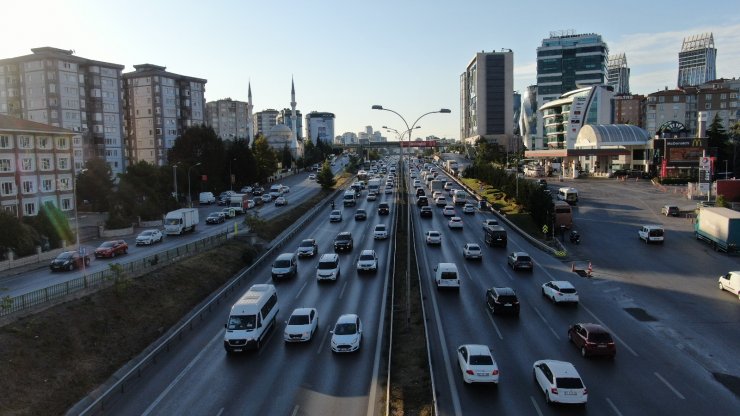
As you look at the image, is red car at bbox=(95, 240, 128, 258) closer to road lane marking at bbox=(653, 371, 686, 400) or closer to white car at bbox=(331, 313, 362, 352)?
white car at bbox=(331, 313, 362, 352)

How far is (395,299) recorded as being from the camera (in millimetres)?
33250

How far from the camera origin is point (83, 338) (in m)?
25.6

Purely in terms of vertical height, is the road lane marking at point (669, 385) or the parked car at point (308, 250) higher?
the parked car at point (308, 250)

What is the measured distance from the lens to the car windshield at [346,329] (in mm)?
25047

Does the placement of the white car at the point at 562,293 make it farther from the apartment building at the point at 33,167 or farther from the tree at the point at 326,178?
the tree at the point at 326,178

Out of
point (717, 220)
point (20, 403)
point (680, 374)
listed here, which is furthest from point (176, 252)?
point (717, 220)

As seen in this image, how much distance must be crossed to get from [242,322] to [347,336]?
4.63 m

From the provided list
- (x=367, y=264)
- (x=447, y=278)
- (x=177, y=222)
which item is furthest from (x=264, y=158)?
(x=447, y=278)

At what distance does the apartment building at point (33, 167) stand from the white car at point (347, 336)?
4218cm

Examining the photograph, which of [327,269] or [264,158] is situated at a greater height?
[264,158]

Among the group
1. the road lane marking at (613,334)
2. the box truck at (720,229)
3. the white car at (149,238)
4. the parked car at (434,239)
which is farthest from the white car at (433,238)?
the white car at (149,238)

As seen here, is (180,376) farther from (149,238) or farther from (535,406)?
(149,238)

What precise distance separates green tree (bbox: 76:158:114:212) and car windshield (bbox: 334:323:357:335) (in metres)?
54.8

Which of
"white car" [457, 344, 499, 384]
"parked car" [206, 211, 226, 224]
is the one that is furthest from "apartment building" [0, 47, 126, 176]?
"white car" [457, 344, 499, 384]
